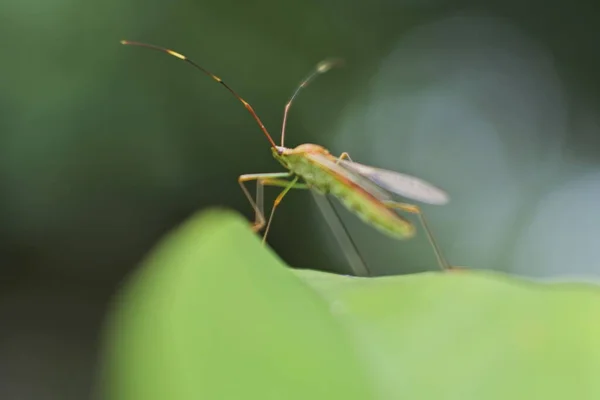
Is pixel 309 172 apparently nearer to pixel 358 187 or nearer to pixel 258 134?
pixel 358 187

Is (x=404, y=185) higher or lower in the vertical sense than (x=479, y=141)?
higher

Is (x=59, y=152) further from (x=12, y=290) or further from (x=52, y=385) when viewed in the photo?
(x=52, y=385)

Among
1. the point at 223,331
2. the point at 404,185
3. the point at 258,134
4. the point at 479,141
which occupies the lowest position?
the point at 479,141

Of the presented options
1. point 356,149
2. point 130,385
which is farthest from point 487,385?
point 356,149

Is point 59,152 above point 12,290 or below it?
above

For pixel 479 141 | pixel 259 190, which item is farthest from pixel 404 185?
pixel 479 141

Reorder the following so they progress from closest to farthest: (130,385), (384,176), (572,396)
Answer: (130,385)
(572,396)
(384,176)

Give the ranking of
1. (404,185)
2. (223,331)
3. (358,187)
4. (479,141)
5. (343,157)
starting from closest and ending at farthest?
(223,331) → (358,187) → (404,185) → (343,157) → (479,141)
